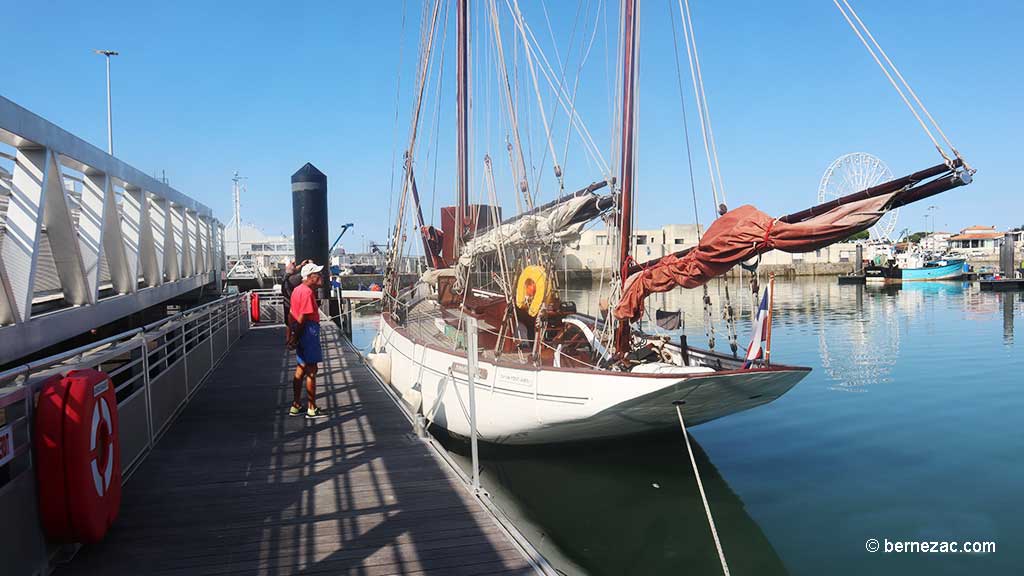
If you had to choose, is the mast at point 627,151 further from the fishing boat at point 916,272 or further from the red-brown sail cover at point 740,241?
the fishing boat at point 916,272

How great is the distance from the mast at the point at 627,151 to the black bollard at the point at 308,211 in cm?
1414

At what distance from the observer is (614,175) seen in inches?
411

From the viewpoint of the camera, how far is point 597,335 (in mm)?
10570

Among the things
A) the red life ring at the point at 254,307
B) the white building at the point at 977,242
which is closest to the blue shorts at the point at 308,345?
the red life ring at the point at 254,307

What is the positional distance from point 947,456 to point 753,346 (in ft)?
15.8

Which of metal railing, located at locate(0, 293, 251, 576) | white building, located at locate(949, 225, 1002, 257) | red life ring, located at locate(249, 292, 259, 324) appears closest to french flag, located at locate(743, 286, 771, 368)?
metal railing, located at locate(0, 293, 251, 576)

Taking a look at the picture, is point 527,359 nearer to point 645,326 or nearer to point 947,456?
point 947,456

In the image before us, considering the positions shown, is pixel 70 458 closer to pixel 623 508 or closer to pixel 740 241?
pixel 623 508

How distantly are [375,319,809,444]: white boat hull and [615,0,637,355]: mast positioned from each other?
4.95 ft

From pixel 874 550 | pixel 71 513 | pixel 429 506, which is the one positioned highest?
pixel 71 513

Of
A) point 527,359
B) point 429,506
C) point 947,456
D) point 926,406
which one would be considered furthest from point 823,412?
point 429,506

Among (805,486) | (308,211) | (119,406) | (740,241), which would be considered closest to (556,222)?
(740,241)

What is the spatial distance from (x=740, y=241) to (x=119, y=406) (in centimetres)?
688

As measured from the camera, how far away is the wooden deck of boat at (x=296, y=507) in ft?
14.7
